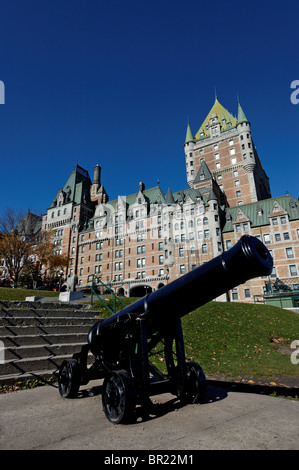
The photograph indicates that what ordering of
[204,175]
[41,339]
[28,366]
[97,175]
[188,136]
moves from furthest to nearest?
1. [97,175]
2. [188,136]
3. [204,175]
4. [41,339]
5. [28,366]

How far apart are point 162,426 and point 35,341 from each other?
5037mm

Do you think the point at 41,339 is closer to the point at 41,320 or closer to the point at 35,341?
the point at 35,341

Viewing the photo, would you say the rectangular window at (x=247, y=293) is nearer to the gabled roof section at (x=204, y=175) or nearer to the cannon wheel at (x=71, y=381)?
the gabled roof section at (x=204, y=175)

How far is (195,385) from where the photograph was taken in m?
4.21

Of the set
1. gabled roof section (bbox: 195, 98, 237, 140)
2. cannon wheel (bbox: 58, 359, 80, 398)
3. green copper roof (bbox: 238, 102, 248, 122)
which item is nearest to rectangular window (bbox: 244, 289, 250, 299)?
green copper roof (bbox: 238, 102, 248, 122)

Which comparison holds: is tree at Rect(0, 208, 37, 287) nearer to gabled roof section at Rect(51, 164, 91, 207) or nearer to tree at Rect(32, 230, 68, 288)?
tree at Rect(32, 230, 68, 288)

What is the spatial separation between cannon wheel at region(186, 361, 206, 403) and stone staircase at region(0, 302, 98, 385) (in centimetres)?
368

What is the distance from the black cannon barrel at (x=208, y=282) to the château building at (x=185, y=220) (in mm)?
37560

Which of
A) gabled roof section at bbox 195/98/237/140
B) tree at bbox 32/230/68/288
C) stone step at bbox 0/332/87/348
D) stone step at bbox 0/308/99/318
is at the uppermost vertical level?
gabled roof section at bbox 195/98/237/140

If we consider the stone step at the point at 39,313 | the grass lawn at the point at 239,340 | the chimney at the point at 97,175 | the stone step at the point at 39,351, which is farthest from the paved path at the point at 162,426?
the chimney at the point at 97,175

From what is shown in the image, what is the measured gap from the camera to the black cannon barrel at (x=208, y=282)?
315 centimetres

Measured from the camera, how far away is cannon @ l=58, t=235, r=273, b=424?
10.8 feet

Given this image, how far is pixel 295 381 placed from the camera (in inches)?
244

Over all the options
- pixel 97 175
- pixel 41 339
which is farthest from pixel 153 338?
pixel 97 175
